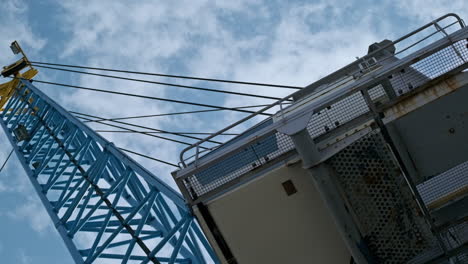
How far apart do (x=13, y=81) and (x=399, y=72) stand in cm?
2013

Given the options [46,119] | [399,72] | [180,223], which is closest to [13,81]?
[46,119]

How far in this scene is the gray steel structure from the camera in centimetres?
847

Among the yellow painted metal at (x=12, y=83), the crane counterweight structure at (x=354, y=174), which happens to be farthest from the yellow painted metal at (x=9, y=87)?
the crane counterweight structure at (x=354, y=174)

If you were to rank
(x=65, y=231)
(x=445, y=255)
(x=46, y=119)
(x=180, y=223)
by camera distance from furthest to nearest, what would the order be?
(x=46, y=119) → (x=65, y=231) → (x=180, y=223) → (x=445, y=255)

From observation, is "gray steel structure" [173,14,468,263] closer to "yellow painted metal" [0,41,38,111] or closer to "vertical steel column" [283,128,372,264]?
"vertical steel column" [283,128,372,264]

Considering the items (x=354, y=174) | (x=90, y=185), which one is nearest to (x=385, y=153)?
(x=354, y=174)

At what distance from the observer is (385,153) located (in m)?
8.51

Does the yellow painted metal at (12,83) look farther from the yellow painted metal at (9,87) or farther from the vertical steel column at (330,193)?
the vertical steel column at (330,193)

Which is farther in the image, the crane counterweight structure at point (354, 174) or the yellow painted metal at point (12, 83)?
the yellow painted metal at point (12, 83)

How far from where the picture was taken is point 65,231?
1709 centimetres

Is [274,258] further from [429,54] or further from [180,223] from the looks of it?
[180,223]

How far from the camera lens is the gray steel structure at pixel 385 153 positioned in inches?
333

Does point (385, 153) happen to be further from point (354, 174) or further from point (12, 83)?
point (12, 83)

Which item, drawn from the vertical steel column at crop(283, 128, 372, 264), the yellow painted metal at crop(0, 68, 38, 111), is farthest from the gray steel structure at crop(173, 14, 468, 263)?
the yellow painted metal at crop(0, 68, 38, 111)
